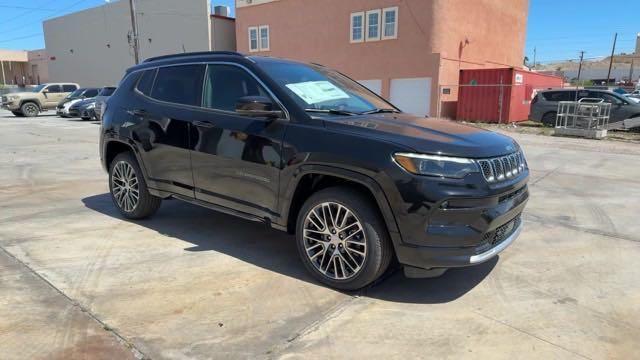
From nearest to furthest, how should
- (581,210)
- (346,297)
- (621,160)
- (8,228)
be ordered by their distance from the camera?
(346,297) → (8,228) → (581,210) → (621,160)

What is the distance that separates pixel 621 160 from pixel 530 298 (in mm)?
9015

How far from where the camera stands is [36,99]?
27.0 meters

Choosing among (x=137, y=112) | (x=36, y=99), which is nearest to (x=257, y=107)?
(x=137, y=112)

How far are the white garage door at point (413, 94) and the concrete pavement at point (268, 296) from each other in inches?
712

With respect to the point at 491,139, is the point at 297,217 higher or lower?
lower

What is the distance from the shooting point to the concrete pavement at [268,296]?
9.64ft

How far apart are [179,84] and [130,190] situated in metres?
1.41

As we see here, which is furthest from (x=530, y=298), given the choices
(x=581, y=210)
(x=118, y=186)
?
(x=118, y=186)

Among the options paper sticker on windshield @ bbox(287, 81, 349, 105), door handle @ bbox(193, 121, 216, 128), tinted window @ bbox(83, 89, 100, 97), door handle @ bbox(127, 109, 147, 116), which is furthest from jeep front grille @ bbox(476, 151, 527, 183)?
tinted window @ bbox(83, 89, 100, 97)

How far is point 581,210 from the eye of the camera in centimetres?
623

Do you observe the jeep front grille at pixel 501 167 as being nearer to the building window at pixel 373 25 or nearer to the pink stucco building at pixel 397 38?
the pink stucco building at pixel 397 38

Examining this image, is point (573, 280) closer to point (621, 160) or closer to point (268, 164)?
point (268, 164)

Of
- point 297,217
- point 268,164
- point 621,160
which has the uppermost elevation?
point 268,164

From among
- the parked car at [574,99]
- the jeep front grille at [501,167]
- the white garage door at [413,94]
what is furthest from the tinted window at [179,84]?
the white garage door at [413,94]
